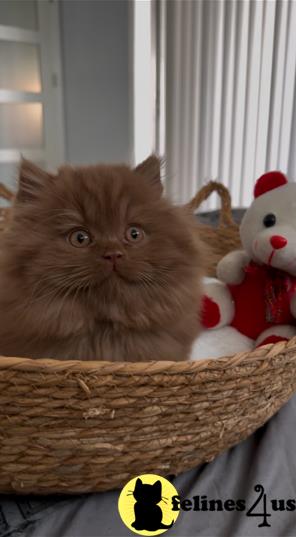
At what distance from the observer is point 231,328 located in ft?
4.11

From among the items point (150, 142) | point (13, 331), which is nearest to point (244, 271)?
point (13, 331)

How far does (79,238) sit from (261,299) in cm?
62

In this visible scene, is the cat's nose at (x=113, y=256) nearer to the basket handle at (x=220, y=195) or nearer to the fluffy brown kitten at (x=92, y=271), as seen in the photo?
the fluffy brown kitten at (x=92, y=271)

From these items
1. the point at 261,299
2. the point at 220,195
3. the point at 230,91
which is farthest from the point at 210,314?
the point at 230,91

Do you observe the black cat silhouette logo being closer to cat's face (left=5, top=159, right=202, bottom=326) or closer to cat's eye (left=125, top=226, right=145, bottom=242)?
cat's face (left=5, top=159, right=202, bottom=326)

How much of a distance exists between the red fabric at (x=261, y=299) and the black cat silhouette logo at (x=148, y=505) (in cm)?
54

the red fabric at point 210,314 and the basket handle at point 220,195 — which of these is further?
the basket handle at point 220,195

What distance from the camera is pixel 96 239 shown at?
701 mm

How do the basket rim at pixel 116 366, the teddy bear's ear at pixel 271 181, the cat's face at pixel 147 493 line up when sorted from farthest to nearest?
the teddy bear's ear at pixel 271 181
the cat's face at pixel 147 493
the basket rim at pixel 116 366

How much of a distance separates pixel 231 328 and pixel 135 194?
62 cm

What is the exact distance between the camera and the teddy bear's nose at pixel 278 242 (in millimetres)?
999

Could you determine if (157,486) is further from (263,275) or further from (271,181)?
(271,181)

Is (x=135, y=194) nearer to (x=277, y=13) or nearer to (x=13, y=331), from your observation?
(x=13, y=331)

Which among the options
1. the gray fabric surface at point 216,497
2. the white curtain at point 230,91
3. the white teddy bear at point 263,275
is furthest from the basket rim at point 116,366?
the white curtain at point 230,91
